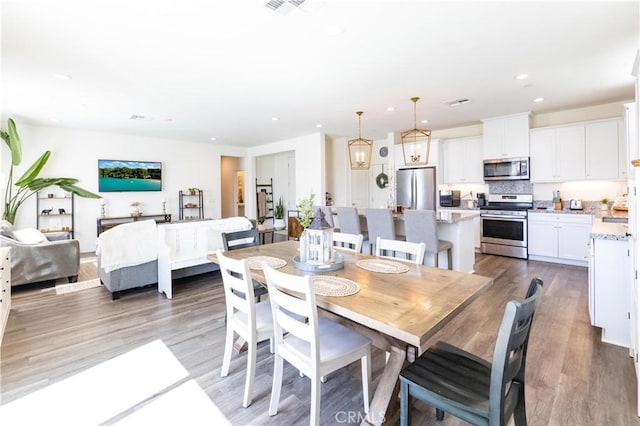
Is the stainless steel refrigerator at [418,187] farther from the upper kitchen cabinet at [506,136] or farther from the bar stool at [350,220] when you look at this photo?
the bar stool at [350,220]

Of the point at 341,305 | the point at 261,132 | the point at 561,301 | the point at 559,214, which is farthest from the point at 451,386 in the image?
the point at 261,132

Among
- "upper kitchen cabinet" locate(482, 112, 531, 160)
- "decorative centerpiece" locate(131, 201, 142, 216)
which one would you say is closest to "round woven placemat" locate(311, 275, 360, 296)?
"upper kitchen cabinet" locate(482, 112, 531, 160)

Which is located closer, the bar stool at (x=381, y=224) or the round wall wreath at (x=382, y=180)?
the bar stool at (x=381, y=224)

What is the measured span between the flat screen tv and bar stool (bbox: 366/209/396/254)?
5.91 m

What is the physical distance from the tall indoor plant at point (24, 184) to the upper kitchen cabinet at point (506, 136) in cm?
763

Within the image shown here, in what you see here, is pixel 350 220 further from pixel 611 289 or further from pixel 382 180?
pixel 382 180

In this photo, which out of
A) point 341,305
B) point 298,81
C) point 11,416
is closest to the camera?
point 341,305

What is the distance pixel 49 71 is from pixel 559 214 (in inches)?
293

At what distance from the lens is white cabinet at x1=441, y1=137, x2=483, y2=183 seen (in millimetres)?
6340

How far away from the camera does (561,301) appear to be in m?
3.53

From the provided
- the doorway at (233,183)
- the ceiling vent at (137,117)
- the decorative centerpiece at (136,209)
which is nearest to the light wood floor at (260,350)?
the ceiling vent at (137,117)

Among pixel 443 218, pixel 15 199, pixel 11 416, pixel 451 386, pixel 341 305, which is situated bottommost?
pixel 11 416

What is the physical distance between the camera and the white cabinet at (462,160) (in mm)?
6340

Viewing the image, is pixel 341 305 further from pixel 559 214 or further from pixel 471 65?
pixel 559 214
